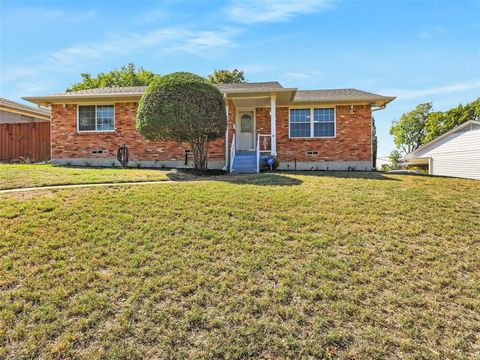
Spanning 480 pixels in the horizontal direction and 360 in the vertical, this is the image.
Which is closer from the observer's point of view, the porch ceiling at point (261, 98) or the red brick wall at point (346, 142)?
the porch ceiling at point (261, 98)

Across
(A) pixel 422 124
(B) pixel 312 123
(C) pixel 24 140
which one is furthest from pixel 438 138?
(A) pixel 422 124

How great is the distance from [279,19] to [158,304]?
8.72m

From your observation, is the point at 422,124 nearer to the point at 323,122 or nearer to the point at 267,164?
the point at 323,122

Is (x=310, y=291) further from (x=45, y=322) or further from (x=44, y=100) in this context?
(x=44, y=100)

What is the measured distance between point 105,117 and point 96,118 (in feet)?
1.46

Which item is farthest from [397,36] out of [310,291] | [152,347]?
[152,347]

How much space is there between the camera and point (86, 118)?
48.1 feet

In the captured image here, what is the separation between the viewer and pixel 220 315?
3400 mm

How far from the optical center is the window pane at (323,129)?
570 inches

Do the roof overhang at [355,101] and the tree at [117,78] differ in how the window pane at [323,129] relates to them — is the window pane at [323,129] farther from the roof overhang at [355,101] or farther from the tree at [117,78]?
the tree at [117,78]

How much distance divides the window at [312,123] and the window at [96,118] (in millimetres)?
8582

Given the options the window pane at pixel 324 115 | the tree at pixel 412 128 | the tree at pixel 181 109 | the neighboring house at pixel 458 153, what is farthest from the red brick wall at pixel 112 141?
the tree at pixel 412 128

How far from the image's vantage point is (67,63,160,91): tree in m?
35.7

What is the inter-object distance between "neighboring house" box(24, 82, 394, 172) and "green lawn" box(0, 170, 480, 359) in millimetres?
7799
